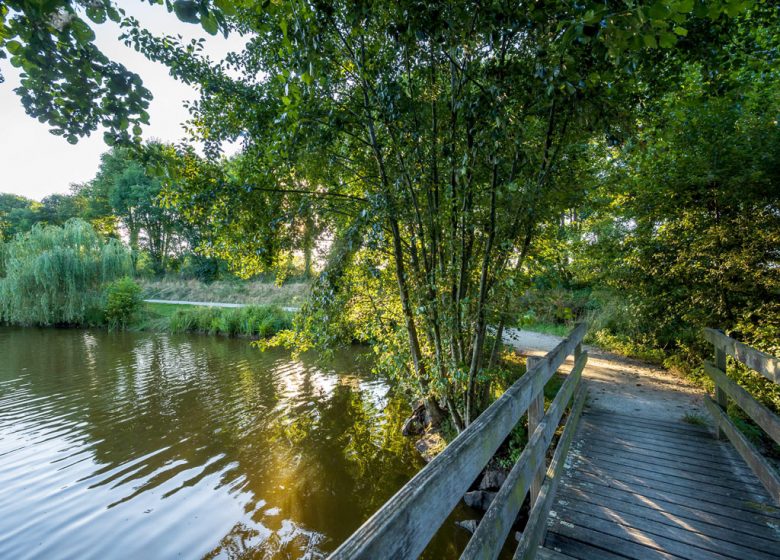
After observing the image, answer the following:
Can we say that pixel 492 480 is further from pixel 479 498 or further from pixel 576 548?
pixel 576 548

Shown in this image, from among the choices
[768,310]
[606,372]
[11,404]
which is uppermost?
[768,310]

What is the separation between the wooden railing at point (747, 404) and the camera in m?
2.43

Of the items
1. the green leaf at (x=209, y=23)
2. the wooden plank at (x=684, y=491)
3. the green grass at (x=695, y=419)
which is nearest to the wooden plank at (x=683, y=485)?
the wooden plank at (x=684, y=491)

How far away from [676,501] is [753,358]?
1251mm

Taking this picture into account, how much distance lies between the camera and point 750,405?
110 inches

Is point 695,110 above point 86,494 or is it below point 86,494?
above

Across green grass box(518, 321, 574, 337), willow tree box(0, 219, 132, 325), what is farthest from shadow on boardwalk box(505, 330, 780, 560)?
willow tree box(0, 219, 132, 325)

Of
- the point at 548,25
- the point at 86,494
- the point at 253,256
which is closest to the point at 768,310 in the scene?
the point at 548,25

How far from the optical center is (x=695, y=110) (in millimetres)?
5688

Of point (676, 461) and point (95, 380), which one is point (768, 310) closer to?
point (676, 461)

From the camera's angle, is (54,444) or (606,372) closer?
(54,444)

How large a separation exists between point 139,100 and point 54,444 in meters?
7.23

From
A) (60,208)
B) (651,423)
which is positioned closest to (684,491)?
(651,423)

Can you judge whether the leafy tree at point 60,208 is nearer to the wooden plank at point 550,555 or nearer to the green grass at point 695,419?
the wooden plank at point 550,555
